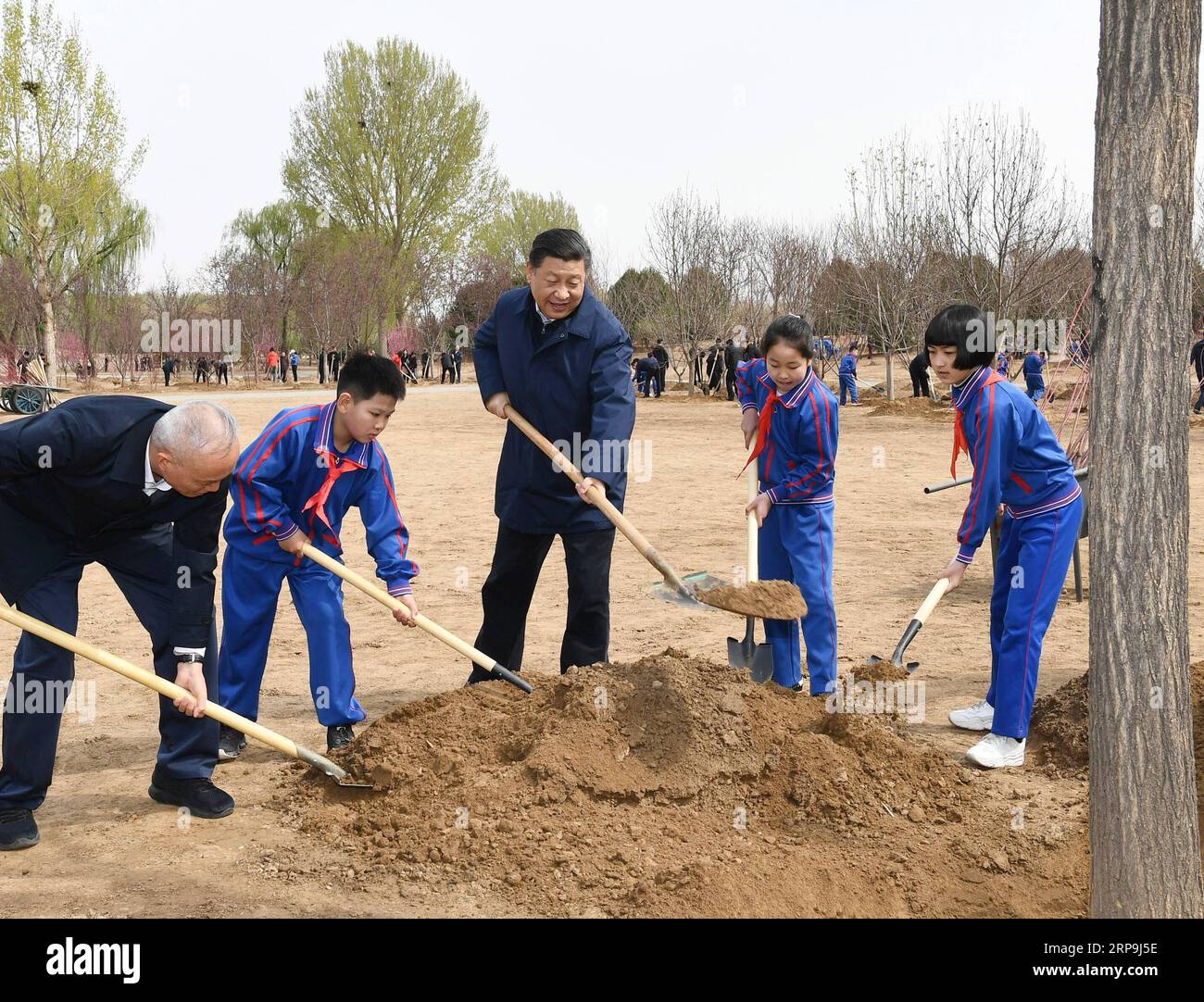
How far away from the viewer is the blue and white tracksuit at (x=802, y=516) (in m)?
4.90

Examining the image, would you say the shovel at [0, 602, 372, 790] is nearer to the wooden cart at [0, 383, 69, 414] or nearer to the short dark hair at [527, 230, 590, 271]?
the short dark hair at [527, 230, 590, 271]

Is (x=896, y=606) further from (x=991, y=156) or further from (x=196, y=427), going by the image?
(x=991, y=156)

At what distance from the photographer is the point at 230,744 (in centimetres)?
461

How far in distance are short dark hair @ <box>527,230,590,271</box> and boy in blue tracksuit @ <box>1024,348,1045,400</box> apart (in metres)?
19.6

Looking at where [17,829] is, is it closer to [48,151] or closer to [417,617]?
[417,617]

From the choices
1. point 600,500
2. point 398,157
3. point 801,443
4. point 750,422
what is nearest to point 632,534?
point 600,500

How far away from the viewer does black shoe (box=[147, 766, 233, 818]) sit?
4.02 m

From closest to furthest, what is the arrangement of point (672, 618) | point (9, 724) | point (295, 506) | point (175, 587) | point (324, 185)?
point (9, 724) < point (175, 587) < point (295, 506) < point (672, 618) < point (324, 185)

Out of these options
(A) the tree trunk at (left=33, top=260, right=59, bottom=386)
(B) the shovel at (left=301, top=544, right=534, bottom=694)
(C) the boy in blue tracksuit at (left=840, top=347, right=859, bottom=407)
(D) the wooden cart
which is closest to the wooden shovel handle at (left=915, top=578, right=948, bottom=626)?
(B) the shovel at (left=301, top=544, right=534, bottom=694)

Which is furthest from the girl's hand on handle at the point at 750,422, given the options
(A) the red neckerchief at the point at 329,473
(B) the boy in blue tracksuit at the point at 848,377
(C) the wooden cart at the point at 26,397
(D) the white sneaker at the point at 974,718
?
(B) the boy in blue tracksuit at the point at 848,377

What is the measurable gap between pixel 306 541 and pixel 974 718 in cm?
292

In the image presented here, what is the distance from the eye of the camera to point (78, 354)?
3766cm

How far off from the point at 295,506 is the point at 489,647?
101 centimetres

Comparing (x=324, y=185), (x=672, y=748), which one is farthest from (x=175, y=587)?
(x=324, y=185)
